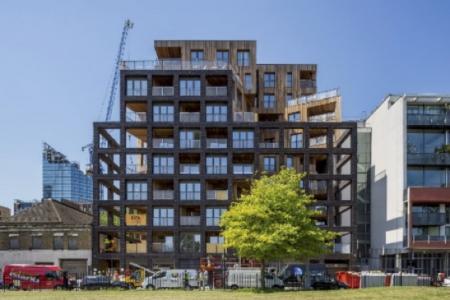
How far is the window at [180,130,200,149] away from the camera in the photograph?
73.1 m

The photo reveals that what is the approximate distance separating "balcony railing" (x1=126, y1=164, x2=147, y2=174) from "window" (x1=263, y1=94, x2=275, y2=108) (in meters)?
24.1

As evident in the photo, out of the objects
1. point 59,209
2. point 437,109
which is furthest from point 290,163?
point 59,209

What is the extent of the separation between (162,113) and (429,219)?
3403 centimetres

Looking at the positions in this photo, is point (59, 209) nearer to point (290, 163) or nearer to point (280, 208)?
point (290, 163)

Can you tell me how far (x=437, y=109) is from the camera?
64.2 metres

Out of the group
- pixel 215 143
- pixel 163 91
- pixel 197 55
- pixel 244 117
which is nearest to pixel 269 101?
pixel 197 55

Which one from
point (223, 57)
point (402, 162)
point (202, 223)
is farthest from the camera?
point (223, 57)

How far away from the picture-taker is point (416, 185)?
63250mm

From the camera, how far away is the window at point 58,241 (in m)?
72.5

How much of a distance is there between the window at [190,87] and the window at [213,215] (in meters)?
14.6

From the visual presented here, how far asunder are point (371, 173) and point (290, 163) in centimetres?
1044

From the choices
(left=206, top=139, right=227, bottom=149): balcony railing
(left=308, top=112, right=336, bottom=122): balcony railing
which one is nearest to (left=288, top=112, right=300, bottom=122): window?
(left=308, top=112, right=336, bottom=122): balcony railing

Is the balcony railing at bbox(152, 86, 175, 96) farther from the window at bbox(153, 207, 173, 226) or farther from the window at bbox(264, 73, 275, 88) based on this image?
the window at bbox(264, 73, 275, 88)

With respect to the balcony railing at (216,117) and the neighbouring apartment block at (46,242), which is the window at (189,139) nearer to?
the balcony railing at (216,117)
